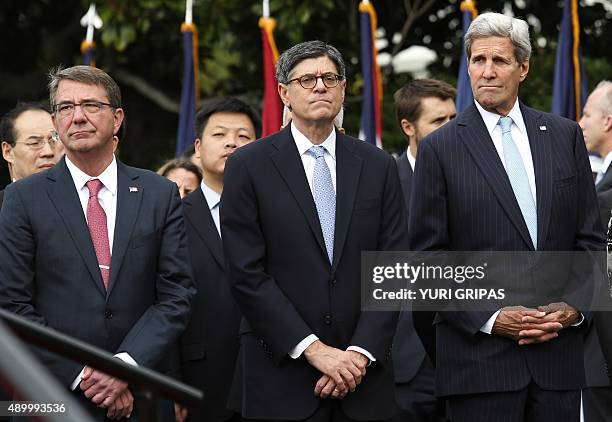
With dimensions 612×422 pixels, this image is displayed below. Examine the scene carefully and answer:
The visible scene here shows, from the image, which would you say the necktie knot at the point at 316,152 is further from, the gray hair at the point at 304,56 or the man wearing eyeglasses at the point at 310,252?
the gray hair at the point at 304,56

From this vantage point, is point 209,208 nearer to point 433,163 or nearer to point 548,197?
point 433,163

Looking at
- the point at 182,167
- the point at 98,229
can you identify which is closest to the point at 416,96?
the point at 182,167

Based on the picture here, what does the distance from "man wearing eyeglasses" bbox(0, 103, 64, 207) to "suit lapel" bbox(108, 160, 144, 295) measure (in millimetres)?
1394

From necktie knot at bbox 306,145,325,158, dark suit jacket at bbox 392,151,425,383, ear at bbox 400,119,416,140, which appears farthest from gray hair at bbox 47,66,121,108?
ear at bbox 400,119,416,140

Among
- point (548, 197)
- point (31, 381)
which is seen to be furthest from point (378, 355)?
point (31, 381)

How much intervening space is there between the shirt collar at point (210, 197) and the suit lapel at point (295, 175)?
1047 mm

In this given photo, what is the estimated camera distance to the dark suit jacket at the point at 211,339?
19.0ft

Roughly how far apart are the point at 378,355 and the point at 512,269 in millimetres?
662

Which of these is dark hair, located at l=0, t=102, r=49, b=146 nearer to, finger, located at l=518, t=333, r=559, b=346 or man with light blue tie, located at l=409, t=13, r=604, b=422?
man with light blue tie, located at l=409, t=13, r=604, b=422

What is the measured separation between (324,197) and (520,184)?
0.82m

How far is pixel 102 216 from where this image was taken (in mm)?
5043

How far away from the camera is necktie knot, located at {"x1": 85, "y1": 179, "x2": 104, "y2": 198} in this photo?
509 cm

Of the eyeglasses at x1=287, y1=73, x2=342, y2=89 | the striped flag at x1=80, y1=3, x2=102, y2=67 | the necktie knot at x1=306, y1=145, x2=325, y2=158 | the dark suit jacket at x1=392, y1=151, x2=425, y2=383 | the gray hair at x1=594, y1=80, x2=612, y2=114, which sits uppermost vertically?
the striped flag at x1=80, y1=3, x2=102, y2=67

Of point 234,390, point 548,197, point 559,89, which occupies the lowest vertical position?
point 234,390
